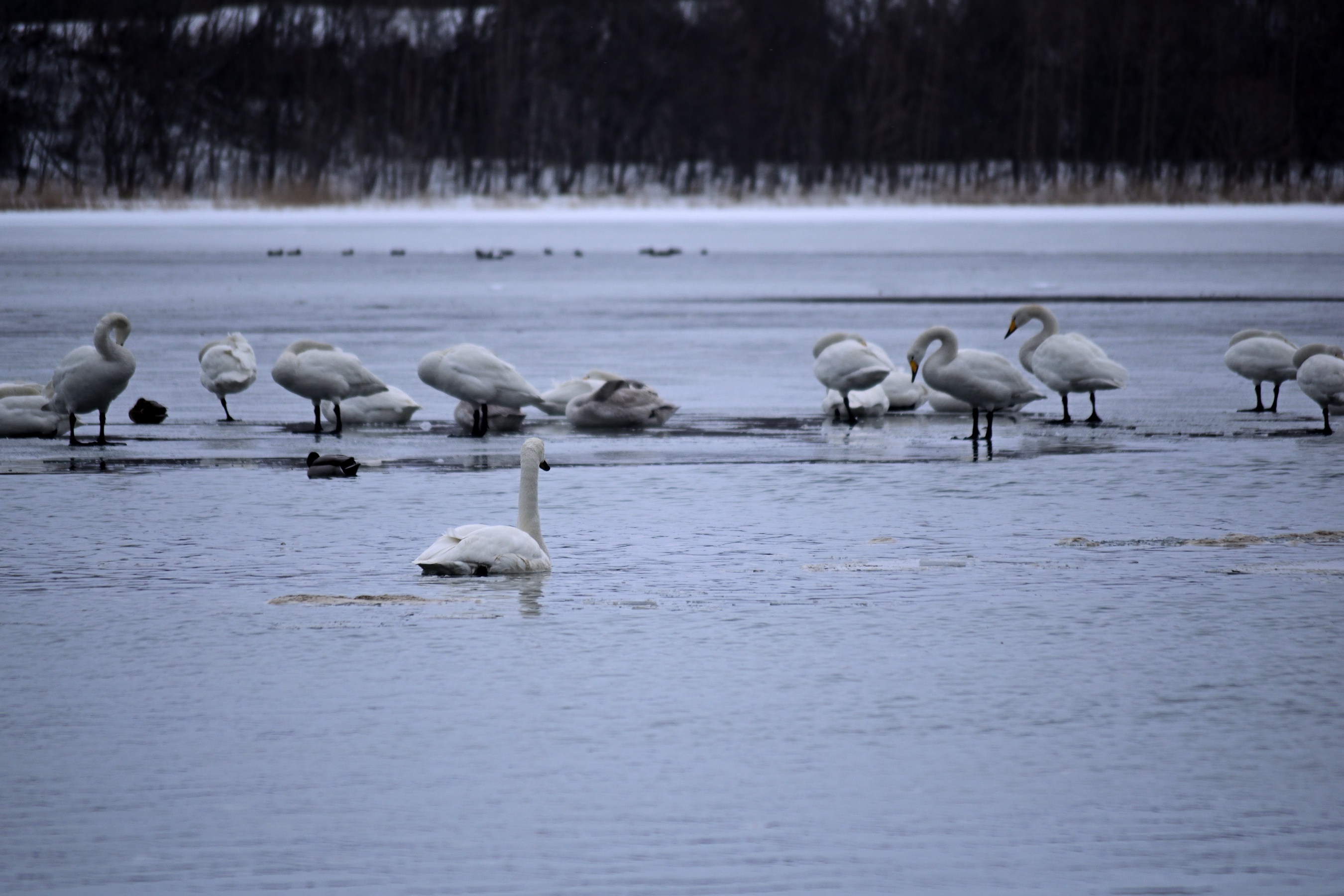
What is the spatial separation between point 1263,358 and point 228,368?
7163 millimetres

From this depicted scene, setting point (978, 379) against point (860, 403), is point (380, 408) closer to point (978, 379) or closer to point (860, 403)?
point (860, 403)

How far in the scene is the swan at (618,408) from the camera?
11.8 meters

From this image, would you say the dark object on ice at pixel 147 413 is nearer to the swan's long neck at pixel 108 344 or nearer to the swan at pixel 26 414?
the swan at pixel 26 414

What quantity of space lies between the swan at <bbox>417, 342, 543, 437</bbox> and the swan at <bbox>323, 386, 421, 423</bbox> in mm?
1041

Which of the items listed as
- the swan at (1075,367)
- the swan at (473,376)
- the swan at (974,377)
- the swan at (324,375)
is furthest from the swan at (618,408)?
the swan at (1075,367)

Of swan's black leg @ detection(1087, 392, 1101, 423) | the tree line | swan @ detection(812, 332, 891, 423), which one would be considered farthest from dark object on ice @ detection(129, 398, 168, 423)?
the tree line

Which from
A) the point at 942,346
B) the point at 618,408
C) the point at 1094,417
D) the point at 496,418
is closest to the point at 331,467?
the point at 496,418

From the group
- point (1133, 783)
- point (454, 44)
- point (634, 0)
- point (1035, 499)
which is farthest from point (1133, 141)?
point (1133, 783)

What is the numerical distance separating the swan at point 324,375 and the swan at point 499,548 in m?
4.15

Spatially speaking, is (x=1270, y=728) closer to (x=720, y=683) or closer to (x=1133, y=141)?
(x=720, y=683)

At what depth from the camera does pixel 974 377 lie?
1109 cm

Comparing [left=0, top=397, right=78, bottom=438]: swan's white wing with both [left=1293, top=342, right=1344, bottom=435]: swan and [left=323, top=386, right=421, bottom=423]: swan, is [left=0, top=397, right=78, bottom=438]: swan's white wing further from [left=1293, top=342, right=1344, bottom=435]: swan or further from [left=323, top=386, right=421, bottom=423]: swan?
[left=1293, top=342, right=1344, bottom=435]: swan

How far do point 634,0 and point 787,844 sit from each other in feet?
254

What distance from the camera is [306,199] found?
175 feet
